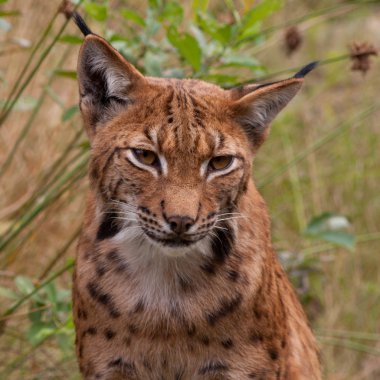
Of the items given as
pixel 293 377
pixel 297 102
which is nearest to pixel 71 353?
pixel 293 377

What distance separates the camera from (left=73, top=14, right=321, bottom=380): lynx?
4.03 meters

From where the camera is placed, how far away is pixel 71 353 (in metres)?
6.07

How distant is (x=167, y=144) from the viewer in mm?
3939

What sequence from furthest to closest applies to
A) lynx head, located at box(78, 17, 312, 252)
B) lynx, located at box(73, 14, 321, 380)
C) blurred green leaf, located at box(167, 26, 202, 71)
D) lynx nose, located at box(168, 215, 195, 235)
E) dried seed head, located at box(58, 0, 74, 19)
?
blurred green leaf, located at box(167, 26, 202, 71) → dried seed head, located at box(58, 0, 74, 19) → lynx, located at box(73, 14, 321, 380) → lynx head, located at box(78, 17, 312, 252) → lynx nose, located at box(168, 215, 195, 235)

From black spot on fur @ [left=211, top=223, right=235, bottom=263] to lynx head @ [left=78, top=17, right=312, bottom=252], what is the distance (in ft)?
0.07

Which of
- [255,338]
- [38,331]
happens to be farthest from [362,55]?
[38,331]

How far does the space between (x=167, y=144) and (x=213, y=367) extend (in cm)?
99

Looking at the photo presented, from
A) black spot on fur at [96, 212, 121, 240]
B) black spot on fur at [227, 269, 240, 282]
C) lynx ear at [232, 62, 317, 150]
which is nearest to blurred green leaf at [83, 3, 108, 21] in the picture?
lynx ear at [232, 62, 317, 150]

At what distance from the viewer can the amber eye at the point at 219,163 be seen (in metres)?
4.03

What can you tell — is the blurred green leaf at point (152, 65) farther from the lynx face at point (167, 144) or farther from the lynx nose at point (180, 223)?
the lynx nose at point (180, 223)

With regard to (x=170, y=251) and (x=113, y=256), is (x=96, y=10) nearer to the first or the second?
(x=113, y=256)

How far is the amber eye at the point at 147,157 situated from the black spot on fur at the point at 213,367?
2.97 feet

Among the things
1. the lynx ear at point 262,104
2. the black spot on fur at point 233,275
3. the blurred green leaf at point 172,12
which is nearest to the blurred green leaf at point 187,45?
the blurred green leaf at point 172,12

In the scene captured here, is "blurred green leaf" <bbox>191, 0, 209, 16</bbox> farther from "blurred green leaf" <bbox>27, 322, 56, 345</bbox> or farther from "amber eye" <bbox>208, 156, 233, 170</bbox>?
"blurred green leaf" <bbox>27, 322, 56, 345</bbox>
